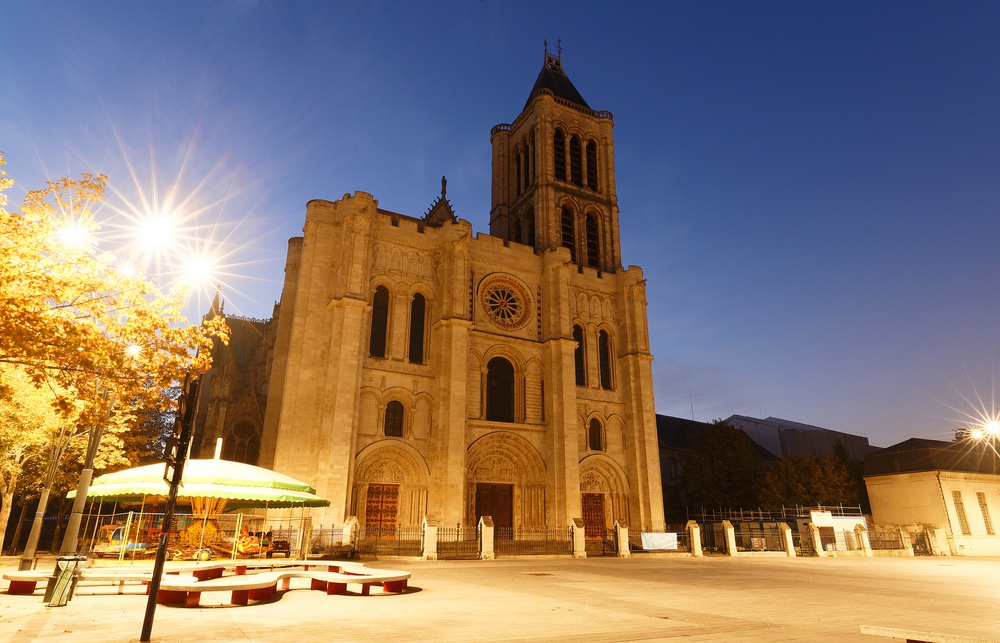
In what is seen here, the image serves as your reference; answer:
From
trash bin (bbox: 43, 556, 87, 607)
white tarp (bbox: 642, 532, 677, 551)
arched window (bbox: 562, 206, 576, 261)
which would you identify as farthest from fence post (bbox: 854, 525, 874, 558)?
trash bin (bbox: 43, 556, 87, 607)

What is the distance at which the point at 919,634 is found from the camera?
4613 millimetres

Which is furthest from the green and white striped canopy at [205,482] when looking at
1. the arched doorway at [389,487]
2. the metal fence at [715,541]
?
the metal fence at [715,541]

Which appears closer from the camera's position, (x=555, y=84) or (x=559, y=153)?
(x=559, y=153)

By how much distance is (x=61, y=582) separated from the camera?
7605mm

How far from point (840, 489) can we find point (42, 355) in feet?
124

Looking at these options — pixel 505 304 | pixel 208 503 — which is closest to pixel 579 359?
pixel 505 304

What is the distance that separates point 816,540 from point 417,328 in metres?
20.3

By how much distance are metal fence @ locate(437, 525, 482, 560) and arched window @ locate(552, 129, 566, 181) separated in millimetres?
21763

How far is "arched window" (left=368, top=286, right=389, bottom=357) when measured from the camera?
25.9 metres

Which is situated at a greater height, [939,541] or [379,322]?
[379,322]

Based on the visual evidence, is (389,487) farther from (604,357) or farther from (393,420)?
(604,357)

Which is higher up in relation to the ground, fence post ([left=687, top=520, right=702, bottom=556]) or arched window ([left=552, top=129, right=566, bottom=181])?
arched window ([left=552, top=129, right=566, bottom=181])

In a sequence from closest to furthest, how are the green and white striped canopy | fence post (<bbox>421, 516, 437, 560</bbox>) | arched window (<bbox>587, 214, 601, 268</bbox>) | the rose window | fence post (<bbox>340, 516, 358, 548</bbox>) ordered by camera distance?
the green and white striped canopy → fence post (<bbox>340, 516, 358, 548</bbox>) → fence post (<bbox>421, 516, 437, 560</bbox>) → the rose window → arched window (<bbox>587, 214, 601, 268</bbox>)

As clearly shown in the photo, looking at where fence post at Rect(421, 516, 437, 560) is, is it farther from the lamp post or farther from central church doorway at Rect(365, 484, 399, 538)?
the lamp post
